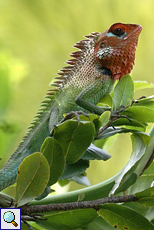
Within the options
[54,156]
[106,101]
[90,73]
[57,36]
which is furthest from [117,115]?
[57,36]

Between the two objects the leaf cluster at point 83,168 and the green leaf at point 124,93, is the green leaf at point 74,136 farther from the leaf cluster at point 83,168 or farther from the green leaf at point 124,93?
the green leaf at point 124,93

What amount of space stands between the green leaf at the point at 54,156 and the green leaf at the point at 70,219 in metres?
0.05

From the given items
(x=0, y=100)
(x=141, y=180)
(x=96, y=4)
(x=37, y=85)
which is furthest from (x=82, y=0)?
(x=141, y=180)

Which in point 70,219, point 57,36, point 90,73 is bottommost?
point 70,219

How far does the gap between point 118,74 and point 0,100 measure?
0.39 meters

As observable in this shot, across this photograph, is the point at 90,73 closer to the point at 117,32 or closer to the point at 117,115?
the point at 117,32

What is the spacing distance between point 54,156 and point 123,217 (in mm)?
132

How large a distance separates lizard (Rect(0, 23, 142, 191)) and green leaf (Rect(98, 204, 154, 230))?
0.40 meters

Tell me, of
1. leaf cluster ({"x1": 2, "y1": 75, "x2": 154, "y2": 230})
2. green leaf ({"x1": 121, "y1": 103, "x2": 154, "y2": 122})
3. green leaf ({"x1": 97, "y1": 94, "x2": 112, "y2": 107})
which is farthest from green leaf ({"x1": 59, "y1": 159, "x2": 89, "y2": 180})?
green leaf ({"x1": 97, "y1": 94, "x2": 112, "y2": 107})

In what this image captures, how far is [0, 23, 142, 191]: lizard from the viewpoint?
0.89m

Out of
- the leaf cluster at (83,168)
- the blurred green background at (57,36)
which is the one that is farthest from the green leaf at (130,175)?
the blurred green background at (57,36)

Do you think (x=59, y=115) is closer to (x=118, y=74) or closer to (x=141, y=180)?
(x=118, y=74)

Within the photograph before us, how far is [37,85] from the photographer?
2.58 m

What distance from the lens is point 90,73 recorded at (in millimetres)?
949
